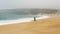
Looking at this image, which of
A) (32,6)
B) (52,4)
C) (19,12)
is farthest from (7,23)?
(52,4)

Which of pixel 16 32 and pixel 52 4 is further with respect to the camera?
pixel 52 4

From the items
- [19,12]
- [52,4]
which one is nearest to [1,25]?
[19,12]

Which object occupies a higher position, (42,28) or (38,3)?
(38,3)

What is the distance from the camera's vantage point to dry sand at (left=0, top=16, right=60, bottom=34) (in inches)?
22.0

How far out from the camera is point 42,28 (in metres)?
0.59

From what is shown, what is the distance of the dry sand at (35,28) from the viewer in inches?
22.0

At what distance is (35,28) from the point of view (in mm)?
587

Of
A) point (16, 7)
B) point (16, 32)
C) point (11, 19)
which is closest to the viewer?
point (16, 32)

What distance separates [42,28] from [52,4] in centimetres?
32

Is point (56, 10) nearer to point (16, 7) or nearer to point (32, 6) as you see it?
point (32, 6)

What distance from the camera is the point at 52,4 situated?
0.83 meters

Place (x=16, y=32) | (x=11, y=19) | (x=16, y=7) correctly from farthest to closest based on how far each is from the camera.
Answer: (x=16, y=7)
(x=11, y=19)
(x=16, y=32)

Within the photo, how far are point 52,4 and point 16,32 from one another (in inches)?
16.9

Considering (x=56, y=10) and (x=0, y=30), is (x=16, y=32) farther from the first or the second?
(x=56, y=10)
